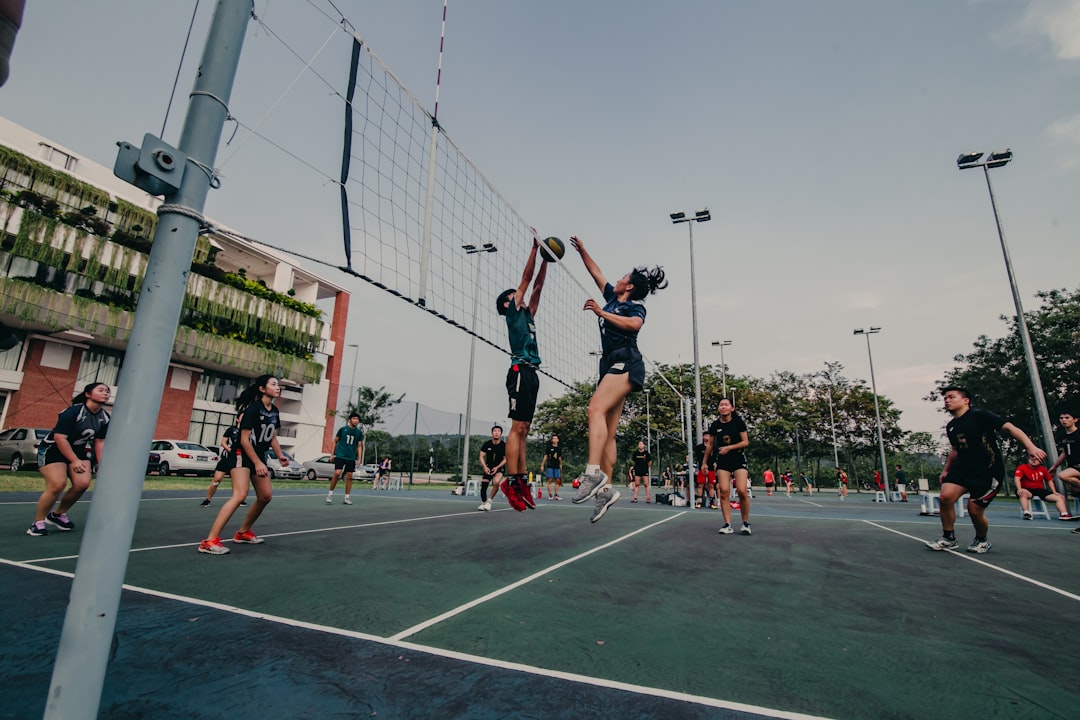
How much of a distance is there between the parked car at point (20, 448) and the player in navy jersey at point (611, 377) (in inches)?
808

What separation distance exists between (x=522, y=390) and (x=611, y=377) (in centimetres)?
96

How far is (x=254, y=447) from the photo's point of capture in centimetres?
486

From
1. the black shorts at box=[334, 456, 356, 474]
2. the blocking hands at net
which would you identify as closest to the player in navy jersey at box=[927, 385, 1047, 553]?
the blocking hands at net

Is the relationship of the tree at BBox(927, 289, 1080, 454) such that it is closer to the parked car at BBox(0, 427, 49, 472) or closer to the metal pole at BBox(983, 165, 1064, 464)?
the metal pole at BBox(983, 165, 1064, 464)

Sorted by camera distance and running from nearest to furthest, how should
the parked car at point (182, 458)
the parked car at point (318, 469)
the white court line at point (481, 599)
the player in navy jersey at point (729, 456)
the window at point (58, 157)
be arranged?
the white court line at point (481, 599) < the player in navy jersey at point (729, 456) < the parked car at point (182, 458) < the window at point (58, 157) < the parked car at point (318, 469)

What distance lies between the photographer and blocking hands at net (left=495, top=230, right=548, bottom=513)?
487 cm

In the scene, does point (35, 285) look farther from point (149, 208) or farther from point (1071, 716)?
point (1071, 716)

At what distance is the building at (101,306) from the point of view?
2147cm

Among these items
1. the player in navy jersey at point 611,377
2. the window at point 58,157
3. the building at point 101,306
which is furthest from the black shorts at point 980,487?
the window at point 58,157

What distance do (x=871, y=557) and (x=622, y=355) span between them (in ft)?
12.1

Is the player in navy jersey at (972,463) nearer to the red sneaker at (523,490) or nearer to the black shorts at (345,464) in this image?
the red sneaker at (523,490)

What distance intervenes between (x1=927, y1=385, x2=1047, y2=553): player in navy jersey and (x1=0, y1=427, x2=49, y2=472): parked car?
23.5m

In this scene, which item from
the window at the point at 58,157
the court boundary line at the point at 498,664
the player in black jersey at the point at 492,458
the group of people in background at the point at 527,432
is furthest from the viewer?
the window at the point at 58,157

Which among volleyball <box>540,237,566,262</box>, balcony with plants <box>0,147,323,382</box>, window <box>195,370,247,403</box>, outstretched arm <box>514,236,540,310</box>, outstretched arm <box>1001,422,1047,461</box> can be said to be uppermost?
balcony with plants <box>0,147,323,382</box>
